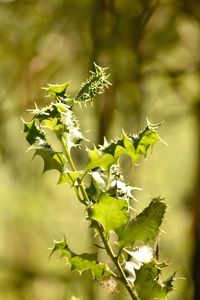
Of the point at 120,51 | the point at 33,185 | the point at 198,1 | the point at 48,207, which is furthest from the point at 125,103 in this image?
the point at 48,207

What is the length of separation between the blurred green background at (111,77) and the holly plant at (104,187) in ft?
3.81

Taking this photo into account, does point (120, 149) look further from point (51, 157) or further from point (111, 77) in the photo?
point (111, 77)

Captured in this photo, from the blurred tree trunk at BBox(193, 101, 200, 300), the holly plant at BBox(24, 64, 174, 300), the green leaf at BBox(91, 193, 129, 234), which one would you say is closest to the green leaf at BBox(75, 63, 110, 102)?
the holly plant at BBox(24, 64, 174, 300)

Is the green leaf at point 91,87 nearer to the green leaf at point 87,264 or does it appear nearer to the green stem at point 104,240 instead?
the green stem at point 104,240

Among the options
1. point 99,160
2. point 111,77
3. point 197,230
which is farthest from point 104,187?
point 111,77

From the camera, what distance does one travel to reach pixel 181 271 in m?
2.31

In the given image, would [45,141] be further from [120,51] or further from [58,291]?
[58,291]

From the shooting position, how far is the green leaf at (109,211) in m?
0.68

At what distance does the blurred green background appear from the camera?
2.32 meters

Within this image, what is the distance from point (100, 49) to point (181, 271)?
0.88 metres

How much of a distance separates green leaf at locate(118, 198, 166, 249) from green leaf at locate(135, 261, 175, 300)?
1.5 inches

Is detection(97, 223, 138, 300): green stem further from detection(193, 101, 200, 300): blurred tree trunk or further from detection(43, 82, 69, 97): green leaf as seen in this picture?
detection(193, 101, 200, 300): blurred tree trunk

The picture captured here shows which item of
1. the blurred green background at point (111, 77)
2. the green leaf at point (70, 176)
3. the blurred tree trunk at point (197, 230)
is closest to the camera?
the green leaf at point (70, 176)

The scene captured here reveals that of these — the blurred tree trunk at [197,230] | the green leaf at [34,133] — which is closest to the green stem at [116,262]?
the green leaf at [34,133]
